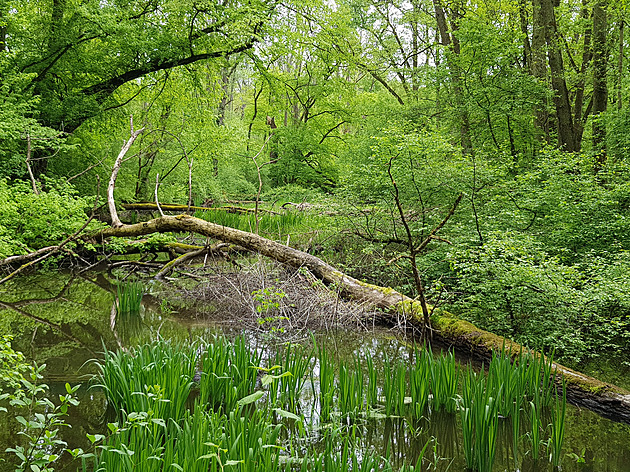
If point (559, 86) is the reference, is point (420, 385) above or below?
below

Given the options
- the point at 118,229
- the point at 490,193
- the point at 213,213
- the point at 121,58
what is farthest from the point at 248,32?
the point at 490,193

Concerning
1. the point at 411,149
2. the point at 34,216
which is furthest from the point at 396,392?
the point at 34,216

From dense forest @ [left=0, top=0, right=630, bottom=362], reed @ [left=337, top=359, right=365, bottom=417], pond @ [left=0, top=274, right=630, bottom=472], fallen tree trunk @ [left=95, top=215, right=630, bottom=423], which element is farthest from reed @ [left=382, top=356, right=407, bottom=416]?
dense forest @ [left=0, top=0, right=630, bottom=362]

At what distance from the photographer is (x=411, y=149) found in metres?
6.84

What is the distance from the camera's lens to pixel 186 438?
6.15 feet

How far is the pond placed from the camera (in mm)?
2752

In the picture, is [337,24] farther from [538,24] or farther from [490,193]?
A: [490,193]

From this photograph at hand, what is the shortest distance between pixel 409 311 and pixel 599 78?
8165mm

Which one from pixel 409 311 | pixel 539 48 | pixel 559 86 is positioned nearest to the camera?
pixel 409 311

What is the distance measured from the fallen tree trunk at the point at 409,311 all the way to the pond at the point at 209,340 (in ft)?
0.51

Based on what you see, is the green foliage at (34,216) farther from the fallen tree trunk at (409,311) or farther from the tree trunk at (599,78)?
the tree trunk at (599,78)

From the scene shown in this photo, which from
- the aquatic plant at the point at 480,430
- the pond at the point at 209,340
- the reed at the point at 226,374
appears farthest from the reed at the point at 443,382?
the reed at the point at 226,374

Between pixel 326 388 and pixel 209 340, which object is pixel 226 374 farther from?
pixel 209 340

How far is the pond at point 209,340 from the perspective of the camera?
2.75 metres
